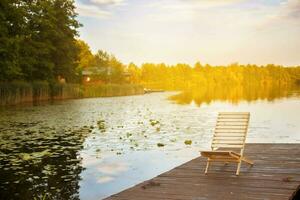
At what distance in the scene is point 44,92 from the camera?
4350 cm

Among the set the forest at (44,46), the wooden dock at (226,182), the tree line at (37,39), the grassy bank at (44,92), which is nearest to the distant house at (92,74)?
the forest at (44,46)

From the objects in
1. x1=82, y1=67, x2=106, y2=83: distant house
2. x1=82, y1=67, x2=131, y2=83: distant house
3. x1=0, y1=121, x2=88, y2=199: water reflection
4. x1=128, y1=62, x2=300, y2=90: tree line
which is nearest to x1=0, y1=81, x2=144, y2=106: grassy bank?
x1=82, y1=67, x2=106, y2=83: distant house

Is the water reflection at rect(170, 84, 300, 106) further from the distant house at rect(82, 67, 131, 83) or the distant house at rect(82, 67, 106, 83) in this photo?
the distant house at rect(82, 67, 106, 83)

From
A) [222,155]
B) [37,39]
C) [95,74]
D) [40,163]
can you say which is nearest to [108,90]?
[37,39]

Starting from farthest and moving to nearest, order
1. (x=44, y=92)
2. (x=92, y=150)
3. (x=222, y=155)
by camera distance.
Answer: (x=44, y=92)
(x=92, y=150)
(x=222, y=155)

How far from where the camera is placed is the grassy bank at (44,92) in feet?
117

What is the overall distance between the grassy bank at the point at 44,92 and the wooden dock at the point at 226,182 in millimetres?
29469

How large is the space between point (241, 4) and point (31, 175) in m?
77.4

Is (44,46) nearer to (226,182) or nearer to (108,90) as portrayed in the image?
(108,90)

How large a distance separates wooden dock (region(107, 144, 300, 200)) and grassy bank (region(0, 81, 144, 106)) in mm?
29469

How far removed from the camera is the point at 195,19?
92.2 metres

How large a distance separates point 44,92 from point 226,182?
3839 cm

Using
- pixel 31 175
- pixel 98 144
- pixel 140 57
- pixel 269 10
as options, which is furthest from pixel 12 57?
pixel 140 57

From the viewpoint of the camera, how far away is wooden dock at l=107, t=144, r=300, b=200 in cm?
650
